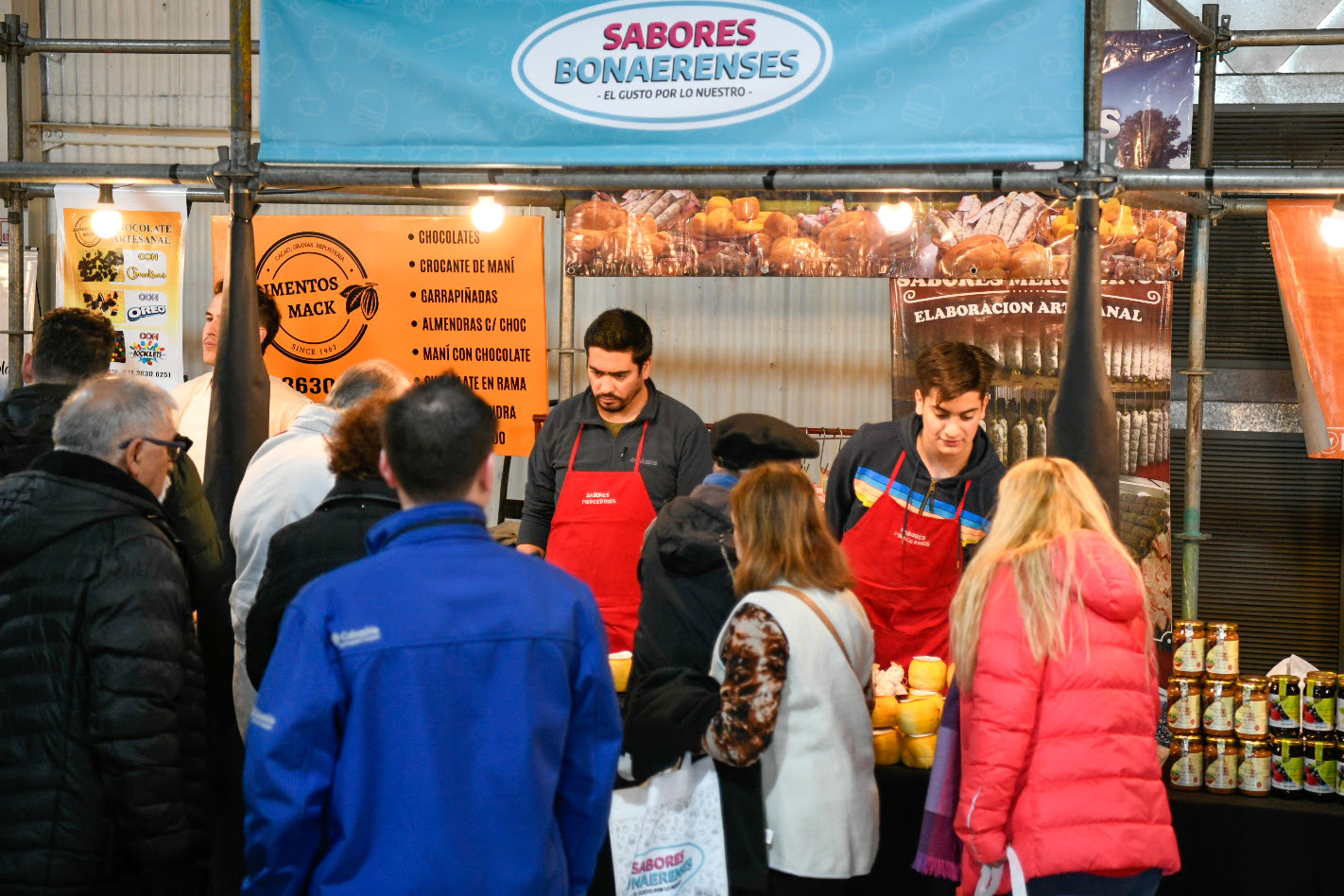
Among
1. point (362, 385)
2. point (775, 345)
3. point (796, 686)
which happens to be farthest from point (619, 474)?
point (775, 345)

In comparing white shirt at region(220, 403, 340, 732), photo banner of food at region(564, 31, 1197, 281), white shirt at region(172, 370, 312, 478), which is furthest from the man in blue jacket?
photo banner of food at region(564, 31, 1197, 281)

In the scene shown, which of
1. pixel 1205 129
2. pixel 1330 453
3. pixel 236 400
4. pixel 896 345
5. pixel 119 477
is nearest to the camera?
pixel 119 477

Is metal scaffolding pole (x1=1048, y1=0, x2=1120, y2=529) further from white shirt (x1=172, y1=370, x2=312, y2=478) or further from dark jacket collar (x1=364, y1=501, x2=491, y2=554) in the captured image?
white shirt (x1=172, y1=370, x2=312, y2=478)

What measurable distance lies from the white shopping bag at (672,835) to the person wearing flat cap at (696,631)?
0.04m

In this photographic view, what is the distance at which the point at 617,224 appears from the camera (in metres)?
5.98

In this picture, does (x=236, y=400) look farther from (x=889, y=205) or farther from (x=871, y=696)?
(x=889, y=205)

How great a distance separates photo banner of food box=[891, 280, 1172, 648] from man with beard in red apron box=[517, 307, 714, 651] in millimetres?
1603

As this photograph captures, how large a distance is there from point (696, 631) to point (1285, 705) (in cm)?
195

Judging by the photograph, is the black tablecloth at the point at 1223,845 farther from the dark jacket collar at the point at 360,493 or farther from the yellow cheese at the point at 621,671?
the dark jacket collar at the point at 360,493

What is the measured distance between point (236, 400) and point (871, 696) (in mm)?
2373

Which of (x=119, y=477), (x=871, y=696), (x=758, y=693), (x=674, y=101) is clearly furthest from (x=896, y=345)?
(x=119, y=477)

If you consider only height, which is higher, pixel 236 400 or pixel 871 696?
pixel 236 400

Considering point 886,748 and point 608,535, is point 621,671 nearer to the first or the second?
point 886,748

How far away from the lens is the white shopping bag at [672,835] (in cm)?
336
